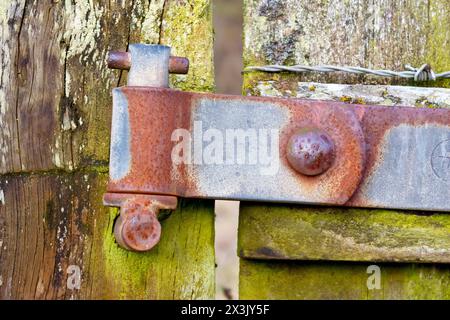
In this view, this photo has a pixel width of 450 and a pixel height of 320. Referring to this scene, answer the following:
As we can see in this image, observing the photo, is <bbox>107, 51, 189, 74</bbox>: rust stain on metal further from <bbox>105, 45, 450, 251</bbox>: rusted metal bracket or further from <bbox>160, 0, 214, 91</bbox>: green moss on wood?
<bbox>160, 0, 214, 91</bbox>: green moss on wood

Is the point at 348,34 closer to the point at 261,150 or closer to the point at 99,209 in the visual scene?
the point at 261,150

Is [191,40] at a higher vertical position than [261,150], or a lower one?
higher

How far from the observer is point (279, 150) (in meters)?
1.26

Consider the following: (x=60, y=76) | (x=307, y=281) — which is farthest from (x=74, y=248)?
(x=307, y=281)

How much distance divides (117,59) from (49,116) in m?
→ 0.18

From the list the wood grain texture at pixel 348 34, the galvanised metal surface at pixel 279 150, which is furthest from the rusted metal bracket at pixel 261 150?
the wood grain texture at pixel 348 34

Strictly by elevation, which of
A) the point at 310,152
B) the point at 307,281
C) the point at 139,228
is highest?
the point at 310,152

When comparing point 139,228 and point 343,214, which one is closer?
point 139,228

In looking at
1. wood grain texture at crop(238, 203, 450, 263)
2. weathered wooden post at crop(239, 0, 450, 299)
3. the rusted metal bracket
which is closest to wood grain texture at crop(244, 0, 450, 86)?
weathered wooden post at crop(239, 0, 450, 299)

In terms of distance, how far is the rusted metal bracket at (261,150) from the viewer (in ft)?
3.90

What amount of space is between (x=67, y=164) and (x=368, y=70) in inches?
22.1

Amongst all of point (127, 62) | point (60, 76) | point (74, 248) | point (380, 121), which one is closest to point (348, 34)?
point (380, 121)

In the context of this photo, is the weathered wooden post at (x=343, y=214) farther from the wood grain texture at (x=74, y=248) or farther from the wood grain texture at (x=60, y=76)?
the wood grain texture at (x=60, y=76)

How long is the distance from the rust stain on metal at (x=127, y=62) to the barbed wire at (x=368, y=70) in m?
0.17
